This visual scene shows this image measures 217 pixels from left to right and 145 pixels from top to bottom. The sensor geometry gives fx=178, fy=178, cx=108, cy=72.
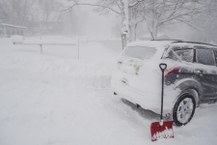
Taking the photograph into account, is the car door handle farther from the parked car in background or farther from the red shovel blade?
the red shovel blade

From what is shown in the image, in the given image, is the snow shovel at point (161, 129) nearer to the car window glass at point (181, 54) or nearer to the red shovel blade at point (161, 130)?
the red shovel blade at point (161, 130)

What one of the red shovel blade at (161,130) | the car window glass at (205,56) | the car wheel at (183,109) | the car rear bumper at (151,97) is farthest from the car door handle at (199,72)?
the red shovel blade at (161,130)

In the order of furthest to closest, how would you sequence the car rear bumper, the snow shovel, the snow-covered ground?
the car rear bumper → the snow shovel → the snow-covered ground

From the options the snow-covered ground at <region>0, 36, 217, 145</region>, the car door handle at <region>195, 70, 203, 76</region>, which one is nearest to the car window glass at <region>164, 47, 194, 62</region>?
the car door handle at <region>195, 70, 203, 76</region>

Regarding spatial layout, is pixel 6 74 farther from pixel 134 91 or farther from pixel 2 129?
pixel 134 91

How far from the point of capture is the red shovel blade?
391 centimetres

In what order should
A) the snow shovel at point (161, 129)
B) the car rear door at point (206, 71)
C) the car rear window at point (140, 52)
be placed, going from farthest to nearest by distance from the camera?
the car rear door at point (206, 71) → the car rear window at point (140, 52) → the snow shovel at point (161, 129)

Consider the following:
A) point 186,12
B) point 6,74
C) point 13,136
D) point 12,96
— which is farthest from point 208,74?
point 186,12

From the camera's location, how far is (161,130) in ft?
13.2

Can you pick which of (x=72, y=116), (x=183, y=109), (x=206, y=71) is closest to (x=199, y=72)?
(x=206, y=71)

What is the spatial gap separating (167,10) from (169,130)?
10673 millimetres

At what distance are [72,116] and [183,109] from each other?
288 cm

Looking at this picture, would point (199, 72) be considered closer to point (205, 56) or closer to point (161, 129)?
point (205, 56)

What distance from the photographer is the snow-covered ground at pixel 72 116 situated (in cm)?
375
